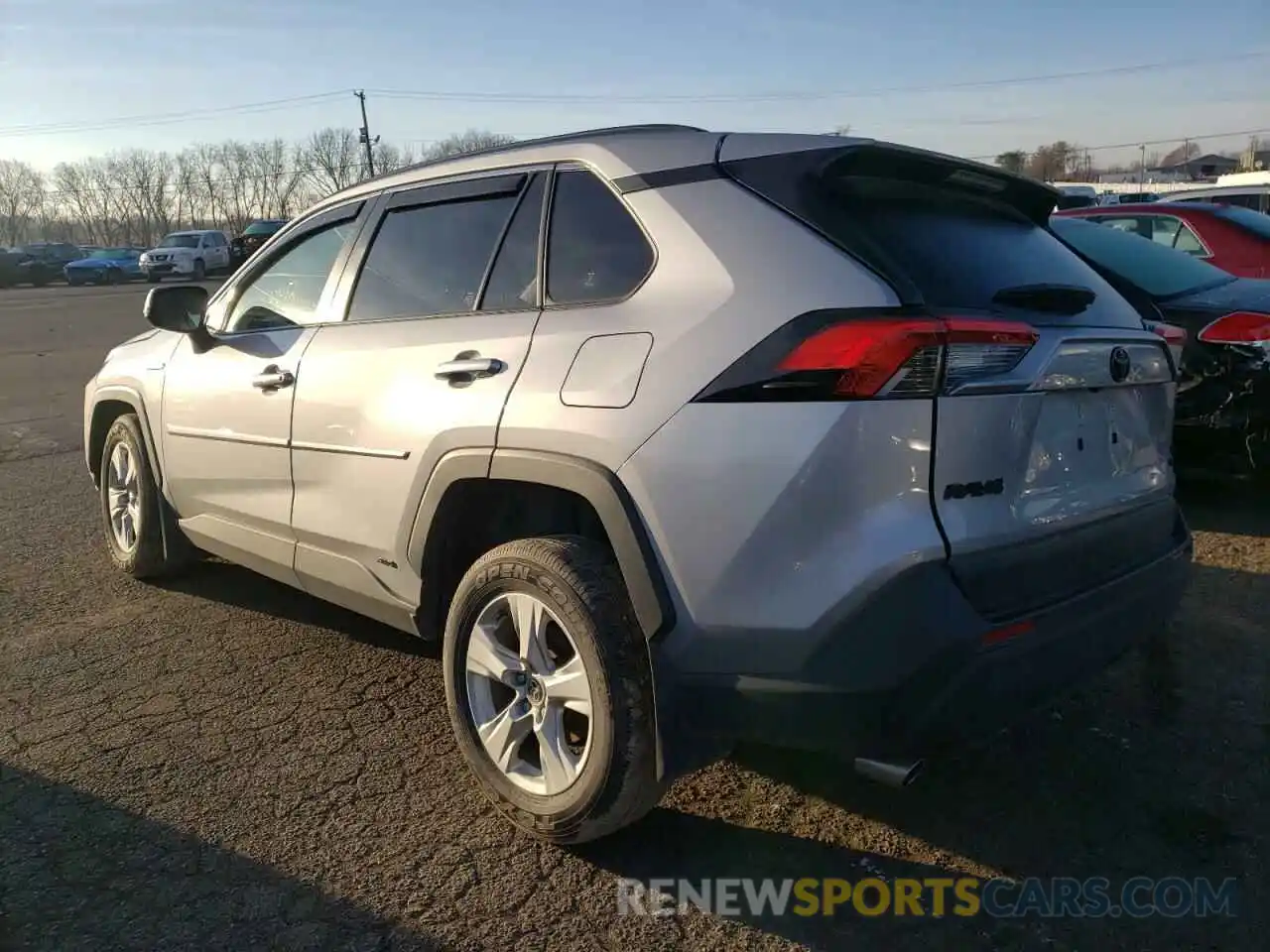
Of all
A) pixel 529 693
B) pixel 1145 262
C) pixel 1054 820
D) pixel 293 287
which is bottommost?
pixel 1054 820

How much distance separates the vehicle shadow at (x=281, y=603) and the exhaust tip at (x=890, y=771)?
7.22 ft

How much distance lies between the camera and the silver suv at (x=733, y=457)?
2178mm

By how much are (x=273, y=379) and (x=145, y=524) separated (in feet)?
5.13

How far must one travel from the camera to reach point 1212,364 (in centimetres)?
509

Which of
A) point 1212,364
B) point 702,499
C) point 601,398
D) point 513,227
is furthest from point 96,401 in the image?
point 1212,364

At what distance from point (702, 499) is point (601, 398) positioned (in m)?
0.40

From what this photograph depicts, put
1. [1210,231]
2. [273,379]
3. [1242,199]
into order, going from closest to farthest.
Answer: [273,379] < [1210,231] < [1242,199]

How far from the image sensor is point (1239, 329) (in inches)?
197

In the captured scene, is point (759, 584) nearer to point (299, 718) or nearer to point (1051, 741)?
point (1051, 741)

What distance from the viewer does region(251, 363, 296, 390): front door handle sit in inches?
144

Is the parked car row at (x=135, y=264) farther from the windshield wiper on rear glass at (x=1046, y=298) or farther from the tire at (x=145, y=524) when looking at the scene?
the windshield wiper on rear glass at (x=1046, y=298)

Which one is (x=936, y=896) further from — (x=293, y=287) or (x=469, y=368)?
(x=293, y=287)

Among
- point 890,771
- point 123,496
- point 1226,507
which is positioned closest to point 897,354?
point 890,771

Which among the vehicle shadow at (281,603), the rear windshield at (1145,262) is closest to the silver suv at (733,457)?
→ the vehicle shadow at (281,603)
